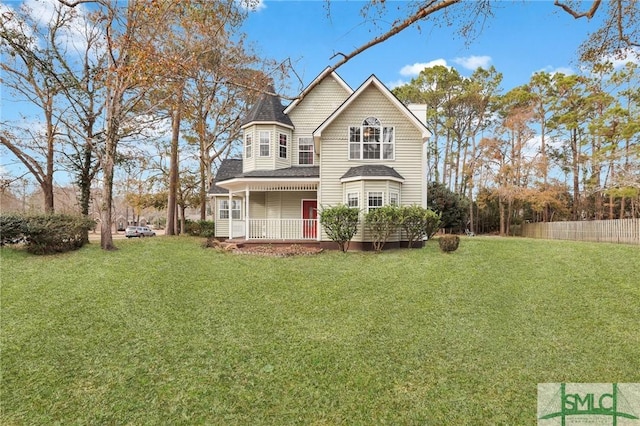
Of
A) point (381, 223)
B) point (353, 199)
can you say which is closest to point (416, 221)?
point (381, 223)

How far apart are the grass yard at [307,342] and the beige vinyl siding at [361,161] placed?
523cm

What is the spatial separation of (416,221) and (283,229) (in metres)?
6.01

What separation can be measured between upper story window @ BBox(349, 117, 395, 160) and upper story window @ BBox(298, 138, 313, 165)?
2.99 meters

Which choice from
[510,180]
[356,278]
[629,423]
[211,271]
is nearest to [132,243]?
[211,271]

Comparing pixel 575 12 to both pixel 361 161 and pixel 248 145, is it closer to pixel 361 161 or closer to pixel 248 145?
pixel 361 161

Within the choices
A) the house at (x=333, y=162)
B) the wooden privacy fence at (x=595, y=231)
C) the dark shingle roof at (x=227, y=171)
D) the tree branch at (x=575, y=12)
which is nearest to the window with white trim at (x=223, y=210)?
the dark shingle roof at (x=227, y=171)

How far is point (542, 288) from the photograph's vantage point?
858 cm

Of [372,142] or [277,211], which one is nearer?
[372,142]

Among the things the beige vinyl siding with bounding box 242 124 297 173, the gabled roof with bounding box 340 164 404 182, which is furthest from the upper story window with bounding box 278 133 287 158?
the gabled roof with bounding box 340 164 404 182

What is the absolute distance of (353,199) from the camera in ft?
47.5

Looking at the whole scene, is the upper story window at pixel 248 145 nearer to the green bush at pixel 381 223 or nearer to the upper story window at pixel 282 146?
the upper story window at pixel 282 146

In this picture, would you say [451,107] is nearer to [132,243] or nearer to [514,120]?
[514,120]

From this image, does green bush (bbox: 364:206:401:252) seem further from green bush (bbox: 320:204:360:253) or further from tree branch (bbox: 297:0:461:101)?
tree branch (bbox: 297:0:461:101)

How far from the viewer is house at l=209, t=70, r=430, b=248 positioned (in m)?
14.4
